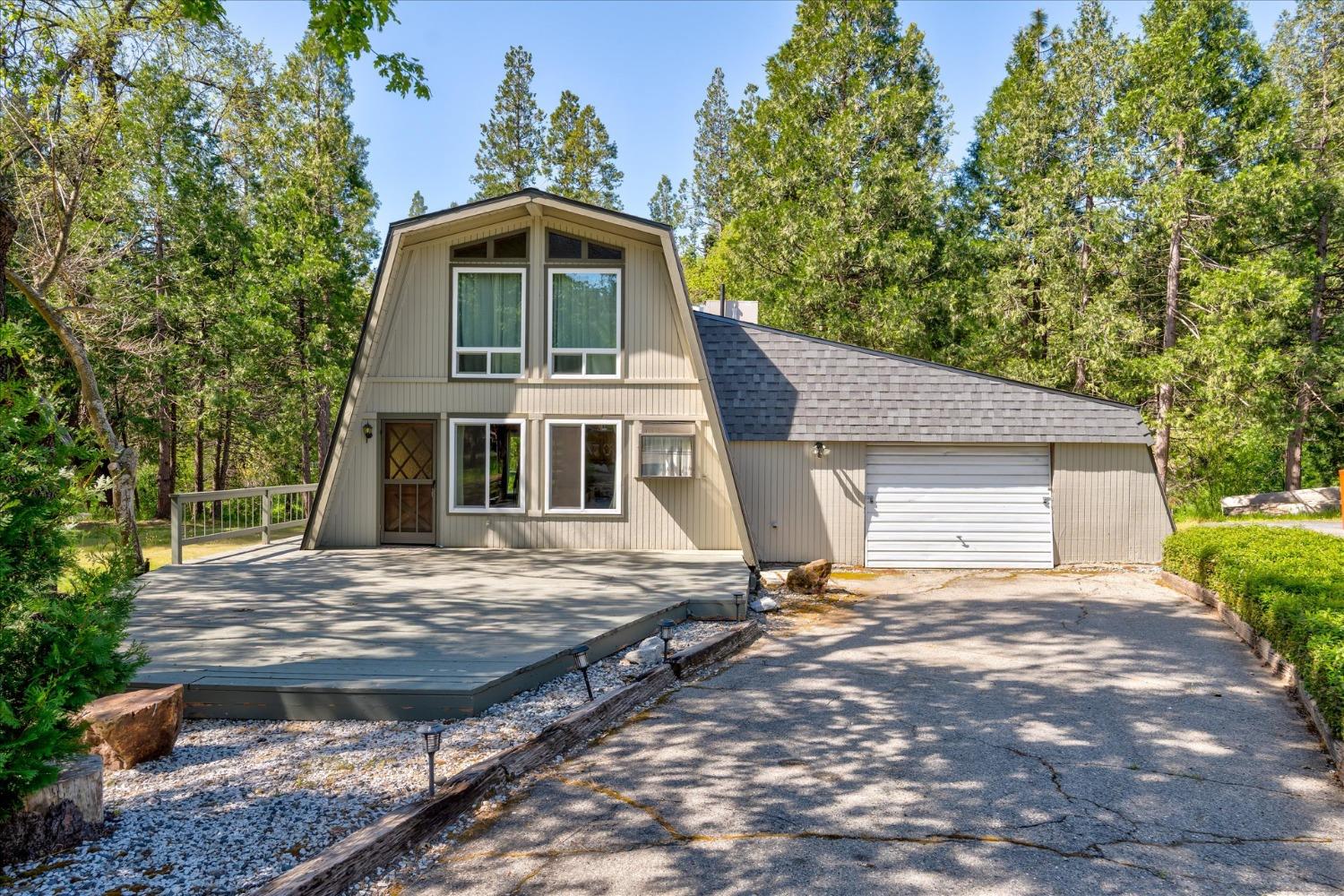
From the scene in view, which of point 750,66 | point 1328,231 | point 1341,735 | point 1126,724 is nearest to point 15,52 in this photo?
point 1126,724

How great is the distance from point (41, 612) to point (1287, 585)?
8536mm

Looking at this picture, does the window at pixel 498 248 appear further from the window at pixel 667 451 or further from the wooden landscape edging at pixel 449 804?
the wooden landscape edging at pixel 449 804

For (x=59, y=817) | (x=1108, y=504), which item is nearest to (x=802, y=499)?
(x=1108, y=504)

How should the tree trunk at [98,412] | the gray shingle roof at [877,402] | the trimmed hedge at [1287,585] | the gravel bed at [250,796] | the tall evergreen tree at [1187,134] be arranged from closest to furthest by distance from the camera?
the gravel bed at [250,796]
the trimmed hedge at [1287,585]
the tree trunk at [98,412]
the gray shingle roof at [877,402]
the tall evergreen tree at [1187,134]

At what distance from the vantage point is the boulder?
9.73m

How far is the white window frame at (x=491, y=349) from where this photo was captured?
1115 centimetres

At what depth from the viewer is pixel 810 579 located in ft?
31.9

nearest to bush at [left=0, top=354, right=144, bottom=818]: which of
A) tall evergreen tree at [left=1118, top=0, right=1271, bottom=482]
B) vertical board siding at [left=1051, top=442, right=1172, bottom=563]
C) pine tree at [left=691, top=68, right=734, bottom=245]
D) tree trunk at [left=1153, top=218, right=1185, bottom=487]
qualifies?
vertical board siding at [left=1051, top=442, right=1172, bottom=563]

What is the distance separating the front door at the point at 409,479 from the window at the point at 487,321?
3.41 feet

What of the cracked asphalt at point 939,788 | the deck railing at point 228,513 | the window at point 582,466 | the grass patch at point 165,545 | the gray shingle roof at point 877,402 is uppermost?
the gray shingle roof at point 877,402

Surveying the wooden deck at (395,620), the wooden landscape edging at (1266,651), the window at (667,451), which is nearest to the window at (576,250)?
the window at (667,451)

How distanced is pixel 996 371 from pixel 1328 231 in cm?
728

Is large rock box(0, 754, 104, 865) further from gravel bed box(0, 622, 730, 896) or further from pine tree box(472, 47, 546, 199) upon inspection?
pine tree box(472, 47, 546, 199)

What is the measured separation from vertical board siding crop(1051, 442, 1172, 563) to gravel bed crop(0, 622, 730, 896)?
923 cm
